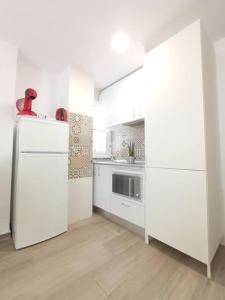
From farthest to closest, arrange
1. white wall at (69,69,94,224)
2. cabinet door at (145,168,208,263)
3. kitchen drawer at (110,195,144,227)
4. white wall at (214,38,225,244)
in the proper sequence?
white wall at (69,69,94,224) < kitchen drawer at (110,195,144,227) < white wall at (214,38,225,244) < cabinet door at (145,168,208,263)

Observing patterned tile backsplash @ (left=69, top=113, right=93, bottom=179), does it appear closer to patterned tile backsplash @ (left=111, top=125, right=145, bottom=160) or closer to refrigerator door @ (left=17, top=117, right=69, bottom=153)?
refrigerator door @ (left=17, top=117, right=69, bottom=153)

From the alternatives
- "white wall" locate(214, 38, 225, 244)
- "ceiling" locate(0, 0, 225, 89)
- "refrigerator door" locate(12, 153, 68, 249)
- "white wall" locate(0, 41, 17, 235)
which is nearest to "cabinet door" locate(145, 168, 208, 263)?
"white wall" locate(214, 38, 225, 244)

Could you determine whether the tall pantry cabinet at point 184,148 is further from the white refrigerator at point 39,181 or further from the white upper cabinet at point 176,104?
the white refrigerator at point 39,181

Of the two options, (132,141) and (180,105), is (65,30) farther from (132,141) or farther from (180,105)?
(132,141)

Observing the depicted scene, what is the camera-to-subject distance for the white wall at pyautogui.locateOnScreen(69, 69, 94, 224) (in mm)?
2207

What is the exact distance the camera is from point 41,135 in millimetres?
1717

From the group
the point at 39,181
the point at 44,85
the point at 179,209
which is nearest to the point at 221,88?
the point at 179,209

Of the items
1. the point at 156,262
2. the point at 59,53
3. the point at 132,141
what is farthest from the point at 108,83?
the point at 156,262

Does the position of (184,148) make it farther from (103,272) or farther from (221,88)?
(103,272)

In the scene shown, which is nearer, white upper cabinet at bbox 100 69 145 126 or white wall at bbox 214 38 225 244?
white wall at bbox 214 38 225 244

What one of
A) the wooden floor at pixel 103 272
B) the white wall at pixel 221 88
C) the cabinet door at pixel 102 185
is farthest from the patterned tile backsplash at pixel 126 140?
the wooden floor at pixel 103 272

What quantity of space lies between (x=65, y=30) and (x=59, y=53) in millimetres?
421

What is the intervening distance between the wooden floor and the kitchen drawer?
22cm

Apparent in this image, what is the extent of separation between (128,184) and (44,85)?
206 cm
